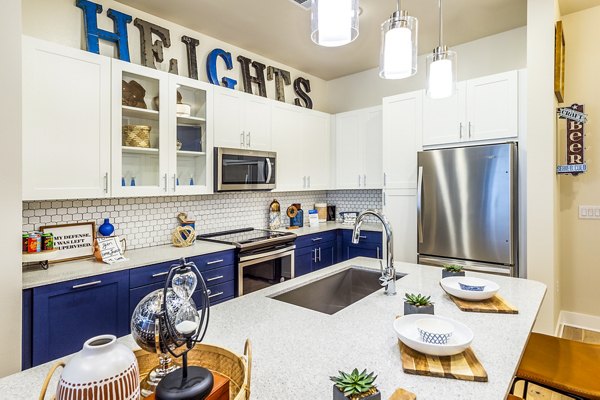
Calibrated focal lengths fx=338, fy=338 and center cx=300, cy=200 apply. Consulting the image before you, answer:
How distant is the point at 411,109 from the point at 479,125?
71 centimetres

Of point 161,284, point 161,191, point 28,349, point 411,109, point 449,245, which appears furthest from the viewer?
point 411,109

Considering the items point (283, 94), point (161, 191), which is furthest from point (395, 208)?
point (161, 191)

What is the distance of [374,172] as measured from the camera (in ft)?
14.0

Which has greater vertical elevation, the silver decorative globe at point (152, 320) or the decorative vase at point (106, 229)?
the decorative vase at point (106, 229)

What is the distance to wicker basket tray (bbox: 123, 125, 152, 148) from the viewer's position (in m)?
2.63

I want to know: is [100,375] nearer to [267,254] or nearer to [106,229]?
[106,229]

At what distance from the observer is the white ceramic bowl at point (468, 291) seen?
1.55 m

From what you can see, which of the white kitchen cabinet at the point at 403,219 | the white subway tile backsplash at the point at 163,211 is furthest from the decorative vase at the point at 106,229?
the white kitchen cabinet at the point at 403,219

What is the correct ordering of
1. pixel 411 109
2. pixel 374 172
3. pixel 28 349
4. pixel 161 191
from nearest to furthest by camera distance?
1. pixel 28 349
2. pixel 161 191
3. pixel 411 109
4. pixel 374 172

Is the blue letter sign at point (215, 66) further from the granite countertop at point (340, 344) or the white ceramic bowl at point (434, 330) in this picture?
the white ceramic bowl at point (434, 330)

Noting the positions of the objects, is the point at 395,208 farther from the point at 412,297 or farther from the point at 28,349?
the point at 28,349

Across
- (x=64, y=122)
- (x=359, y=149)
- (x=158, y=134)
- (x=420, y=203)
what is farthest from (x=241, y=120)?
(x=420, y=203)

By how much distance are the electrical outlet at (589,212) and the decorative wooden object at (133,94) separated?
4.15 meters

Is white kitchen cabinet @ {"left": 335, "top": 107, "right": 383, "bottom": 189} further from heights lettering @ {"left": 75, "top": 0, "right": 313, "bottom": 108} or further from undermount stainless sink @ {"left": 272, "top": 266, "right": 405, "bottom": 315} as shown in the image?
undermount stainless sink @ {"left": 272, "top": 266, "right": 405, "bottom": 315}
